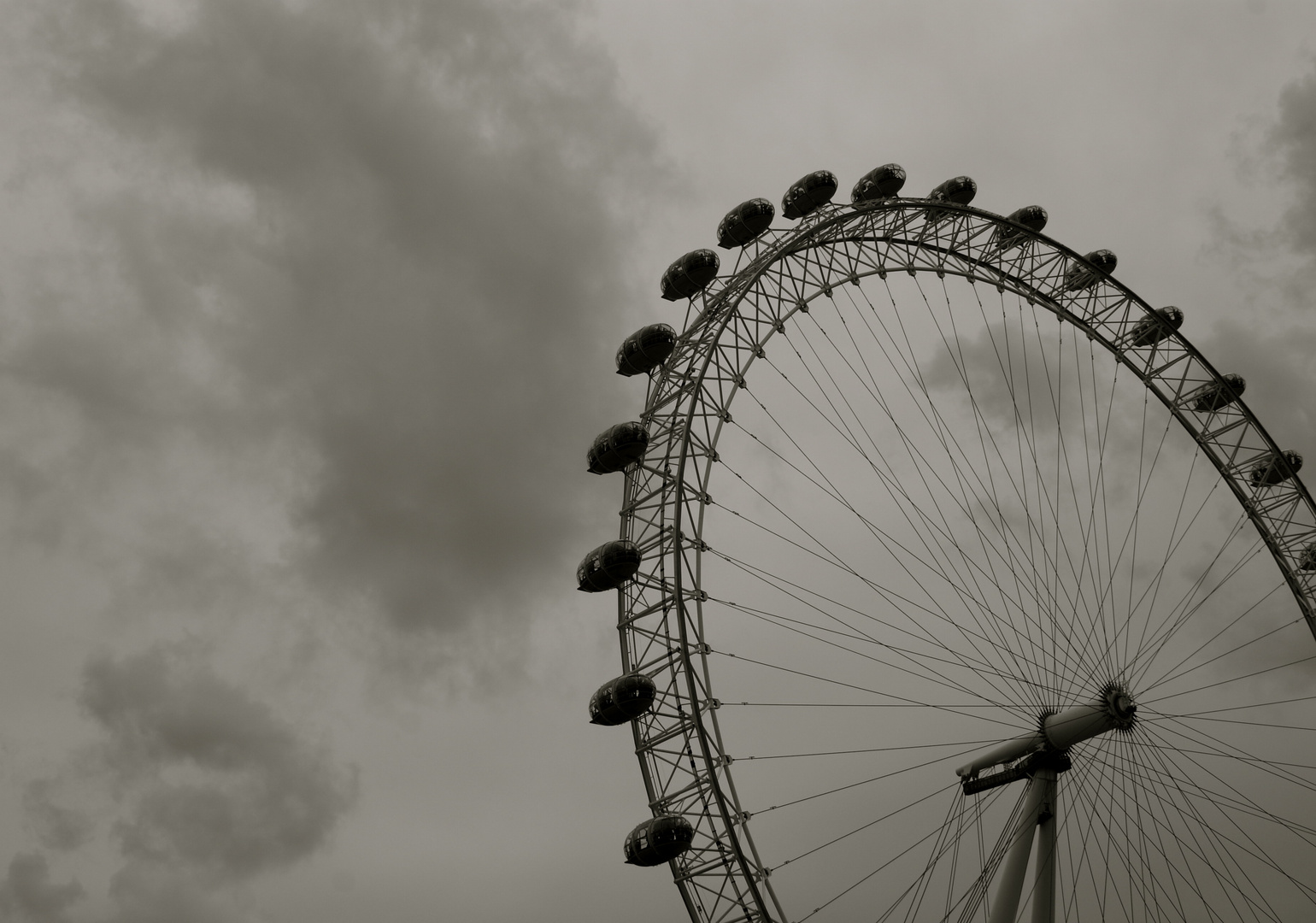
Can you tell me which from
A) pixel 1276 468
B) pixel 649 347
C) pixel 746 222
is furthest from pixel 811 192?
pixel 1276 468

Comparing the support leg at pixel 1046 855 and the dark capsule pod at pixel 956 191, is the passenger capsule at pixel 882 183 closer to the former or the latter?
the dark capsule pod at pixel 956 191

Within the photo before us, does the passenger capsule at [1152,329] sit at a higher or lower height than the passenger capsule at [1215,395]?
higher

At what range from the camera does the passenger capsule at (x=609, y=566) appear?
65.6ft

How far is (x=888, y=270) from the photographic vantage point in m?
26.0

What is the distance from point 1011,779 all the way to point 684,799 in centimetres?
775

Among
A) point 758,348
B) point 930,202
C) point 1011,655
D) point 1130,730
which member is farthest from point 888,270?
point 1130,730

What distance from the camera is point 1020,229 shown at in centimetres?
2886

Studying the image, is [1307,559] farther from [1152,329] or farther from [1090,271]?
[1090,271]

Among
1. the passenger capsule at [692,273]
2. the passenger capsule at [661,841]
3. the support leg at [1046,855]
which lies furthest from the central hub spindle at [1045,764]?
the passenger capsule at [692,273]

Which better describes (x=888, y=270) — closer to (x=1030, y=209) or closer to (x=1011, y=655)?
(x=1030, y=209)

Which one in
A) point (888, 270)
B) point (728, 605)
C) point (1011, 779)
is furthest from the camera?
point (888, 270)

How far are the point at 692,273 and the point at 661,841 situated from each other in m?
11.8

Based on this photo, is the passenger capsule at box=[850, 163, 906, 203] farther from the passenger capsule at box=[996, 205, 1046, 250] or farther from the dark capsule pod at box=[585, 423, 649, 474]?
the dark capsule pod at box=[585, 423, 649, 474]

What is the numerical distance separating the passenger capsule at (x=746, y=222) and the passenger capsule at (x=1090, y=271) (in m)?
11.2
